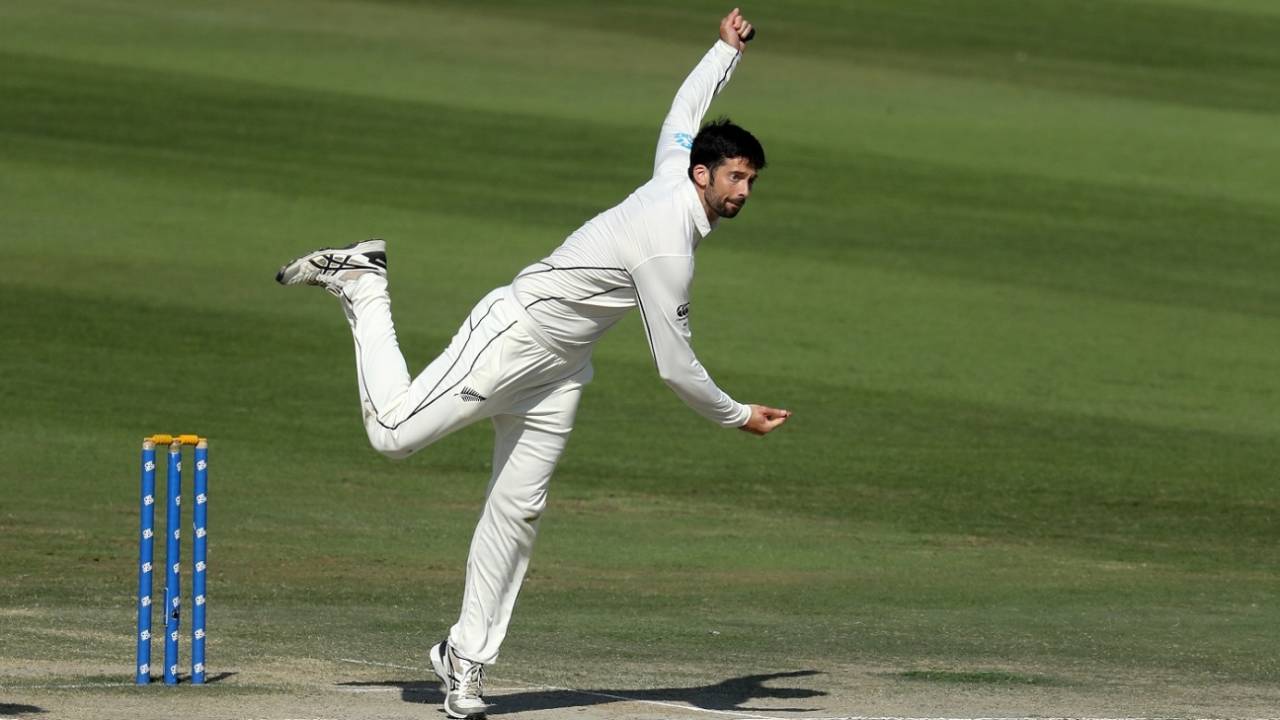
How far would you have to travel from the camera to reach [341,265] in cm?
770

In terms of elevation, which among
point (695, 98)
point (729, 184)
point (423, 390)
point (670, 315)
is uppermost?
point (695, 98)

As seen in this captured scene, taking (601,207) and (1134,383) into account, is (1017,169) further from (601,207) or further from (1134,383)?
(1134,383)

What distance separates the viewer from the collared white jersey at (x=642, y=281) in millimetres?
6953

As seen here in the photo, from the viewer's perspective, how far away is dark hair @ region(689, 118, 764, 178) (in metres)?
7.02

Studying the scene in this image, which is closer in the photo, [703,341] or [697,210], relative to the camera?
[697,210]

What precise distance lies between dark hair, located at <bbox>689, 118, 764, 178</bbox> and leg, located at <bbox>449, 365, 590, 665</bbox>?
35.5 inches

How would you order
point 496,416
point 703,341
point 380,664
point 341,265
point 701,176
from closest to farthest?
point 701,176 → point 496,416 → point 341,265 → point 380,664 → point 703,341

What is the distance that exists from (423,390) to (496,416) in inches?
11.1

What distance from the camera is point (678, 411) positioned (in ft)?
50.9

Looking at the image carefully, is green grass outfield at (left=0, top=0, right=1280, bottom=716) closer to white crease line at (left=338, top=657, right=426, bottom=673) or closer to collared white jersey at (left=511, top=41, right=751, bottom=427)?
white crease line at (left=338, top=657, right=426, bottom=673)

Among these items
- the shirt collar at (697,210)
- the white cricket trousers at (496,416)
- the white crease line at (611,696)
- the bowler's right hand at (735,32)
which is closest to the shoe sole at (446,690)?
the white cricket trousers at (496,416)

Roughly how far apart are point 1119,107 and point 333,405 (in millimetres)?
16536

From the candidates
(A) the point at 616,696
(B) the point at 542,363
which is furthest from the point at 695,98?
(A) the point at 616,696

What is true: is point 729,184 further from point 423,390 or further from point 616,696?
point 616,696
